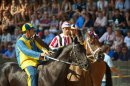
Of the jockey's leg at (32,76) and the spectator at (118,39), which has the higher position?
the spectator at (118,39)

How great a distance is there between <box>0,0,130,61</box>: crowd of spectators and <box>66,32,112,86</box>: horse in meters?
2.61

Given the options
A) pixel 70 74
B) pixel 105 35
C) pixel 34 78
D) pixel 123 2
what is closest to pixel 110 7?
pixel 123 2

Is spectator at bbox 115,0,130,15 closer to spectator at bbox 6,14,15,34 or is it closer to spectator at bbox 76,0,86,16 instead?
spectator at bbox 76,0,86,16

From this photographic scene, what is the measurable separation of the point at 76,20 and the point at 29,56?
6.47m

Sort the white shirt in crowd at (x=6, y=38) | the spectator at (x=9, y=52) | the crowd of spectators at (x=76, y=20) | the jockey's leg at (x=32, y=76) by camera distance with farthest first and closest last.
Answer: the white shirt in crowd at (x=6, y=38) < the spectator at (x=9, y=52) < the crowd of spectators at (x=76, y=20) < the jockey's leg at (x=32, y=76)

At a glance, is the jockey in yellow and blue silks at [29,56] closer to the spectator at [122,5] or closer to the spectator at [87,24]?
the spectator at [87,24]

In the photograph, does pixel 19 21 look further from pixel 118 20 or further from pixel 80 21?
pixel 118 20

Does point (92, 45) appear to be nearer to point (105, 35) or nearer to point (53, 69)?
point (53, 69)

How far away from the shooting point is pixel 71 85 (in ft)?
15.6

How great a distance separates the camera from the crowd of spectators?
9.18 meters

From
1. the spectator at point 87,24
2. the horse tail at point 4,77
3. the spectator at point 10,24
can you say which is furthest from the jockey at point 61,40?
the spectator at point 10,24

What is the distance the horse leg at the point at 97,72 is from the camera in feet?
18.7

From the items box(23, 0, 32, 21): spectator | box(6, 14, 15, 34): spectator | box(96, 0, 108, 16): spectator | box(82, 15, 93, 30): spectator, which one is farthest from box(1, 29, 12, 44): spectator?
box(96, 0, 108, 16): spectator

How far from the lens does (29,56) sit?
14.4ft
